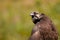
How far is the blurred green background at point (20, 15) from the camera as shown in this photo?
8.09m

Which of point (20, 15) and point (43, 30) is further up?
point (43, 30)

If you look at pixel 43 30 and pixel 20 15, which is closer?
pixel 43 30

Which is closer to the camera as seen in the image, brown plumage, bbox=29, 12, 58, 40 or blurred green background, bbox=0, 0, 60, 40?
brown plumage, bbox=29, 12, 58, 40

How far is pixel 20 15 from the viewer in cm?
936

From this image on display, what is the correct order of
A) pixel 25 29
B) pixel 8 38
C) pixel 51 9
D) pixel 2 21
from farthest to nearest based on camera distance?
1. pixel 51 9
2. pixel 2 21
3. pixel 25 29
4. pixel 8 38

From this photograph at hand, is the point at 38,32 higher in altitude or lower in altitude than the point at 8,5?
higher

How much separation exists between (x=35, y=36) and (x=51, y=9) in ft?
18.7

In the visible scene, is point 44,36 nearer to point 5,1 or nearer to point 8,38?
point 8,38

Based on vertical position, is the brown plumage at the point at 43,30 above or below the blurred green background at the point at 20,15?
above

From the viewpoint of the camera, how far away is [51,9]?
955 centimetres

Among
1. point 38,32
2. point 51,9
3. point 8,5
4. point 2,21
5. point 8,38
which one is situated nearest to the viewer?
point 38,32

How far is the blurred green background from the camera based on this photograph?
319 inches

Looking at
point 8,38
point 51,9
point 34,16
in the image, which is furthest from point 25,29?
point 34,16

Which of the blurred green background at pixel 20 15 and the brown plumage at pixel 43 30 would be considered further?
the blurred green background at pixel 20 15
